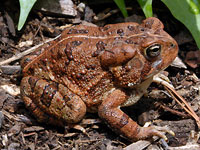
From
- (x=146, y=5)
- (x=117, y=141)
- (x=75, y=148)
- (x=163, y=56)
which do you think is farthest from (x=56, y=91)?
(x=146, y=5)

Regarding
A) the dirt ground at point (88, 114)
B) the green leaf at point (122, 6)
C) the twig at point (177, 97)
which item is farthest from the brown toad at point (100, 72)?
the green leaf at point (122, 6)

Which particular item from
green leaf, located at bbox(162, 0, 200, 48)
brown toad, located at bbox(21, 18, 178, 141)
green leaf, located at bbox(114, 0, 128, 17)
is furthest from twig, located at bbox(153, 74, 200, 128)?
green leaf, located at bbox(114, 0, 128, 17)

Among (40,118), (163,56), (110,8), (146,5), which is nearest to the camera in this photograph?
(163,56)

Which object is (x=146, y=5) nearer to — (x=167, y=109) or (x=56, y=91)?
(x=167, y=109)

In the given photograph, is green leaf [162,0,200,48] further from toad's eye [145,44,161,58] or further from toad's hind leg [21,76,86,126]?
toad's hind leg [21,76,86,126]

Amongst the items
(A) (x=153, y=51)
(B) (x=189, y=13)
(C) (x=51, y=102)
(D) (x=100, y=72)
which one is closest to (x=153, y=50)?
(A) (x=153, y=51)
